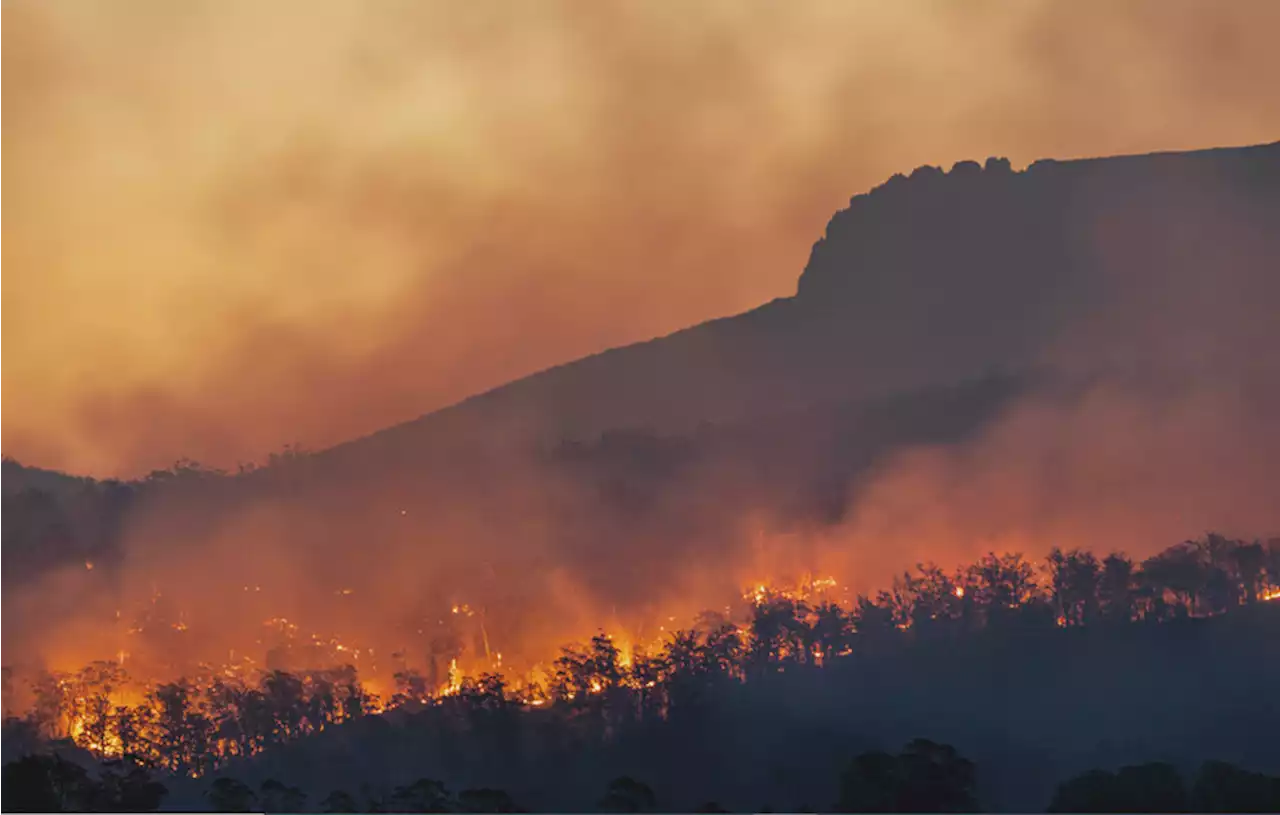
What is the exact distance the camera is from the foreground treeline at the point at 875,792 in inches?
4304

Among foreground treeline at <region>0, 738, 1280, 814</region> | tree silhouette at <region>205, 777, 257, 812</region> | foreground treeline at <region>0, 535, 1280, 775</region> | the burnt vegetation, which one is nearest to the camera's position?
foreground treeline at <region>0, 738, 1280, 814</region>

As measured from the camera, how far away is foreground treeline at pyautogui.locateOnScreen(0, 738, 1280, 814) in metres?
109

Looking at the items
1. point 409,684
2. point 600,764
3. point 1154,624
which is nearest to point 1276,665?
point 1154,624

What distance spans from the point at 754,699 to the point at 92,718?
84848 millimetres

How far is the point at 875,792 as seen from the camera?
4584 inches

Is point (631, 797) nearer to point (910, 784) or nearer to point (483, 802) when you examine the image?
point (483, 802)

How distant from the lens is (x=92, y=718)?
186 m

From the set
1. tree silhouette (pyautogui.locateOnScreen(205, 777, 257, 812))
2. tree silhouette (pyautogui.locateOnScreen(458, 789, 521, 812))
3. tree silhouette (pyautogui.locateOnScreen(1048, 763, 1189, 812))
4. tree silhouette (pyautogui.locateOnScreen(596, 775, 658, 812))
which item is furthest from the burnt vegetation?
tree silhouette (pyautogui.locateOnScreen(1048, 763, 1189, 812))

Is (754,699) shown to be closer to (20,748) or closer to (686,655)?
(686,655)

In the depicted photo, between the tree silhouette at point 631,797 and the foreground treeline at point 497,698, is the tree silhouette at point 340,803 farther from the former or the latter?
the foreground treeline at point 497,698

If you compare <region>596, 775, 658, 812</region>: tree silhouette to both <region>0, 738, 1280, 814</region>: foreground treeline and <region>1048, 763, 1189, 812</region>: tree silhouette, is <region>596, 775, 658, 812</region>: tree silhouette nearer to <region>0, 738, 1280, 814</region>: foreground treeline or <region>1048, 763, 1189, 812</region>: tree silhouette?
<region>0, 738, 1280, 814</region>: foreground treeline

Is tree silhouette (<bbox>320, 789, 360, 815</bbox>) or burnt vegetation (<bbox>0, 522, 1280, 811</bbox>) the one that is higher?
burnt vegetation (<bbox>0, 522, 1280, 811</bbox>)

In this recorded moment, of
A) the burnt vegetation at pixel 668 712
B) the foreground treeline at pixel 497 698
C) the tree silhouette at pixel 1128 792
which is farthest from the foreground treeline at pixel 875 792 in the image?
the foreground treeline at pixel 497 698

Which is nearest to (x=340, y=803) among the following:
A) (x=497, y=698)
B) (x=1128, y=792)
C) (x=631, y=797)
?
(x=631, y=797)
